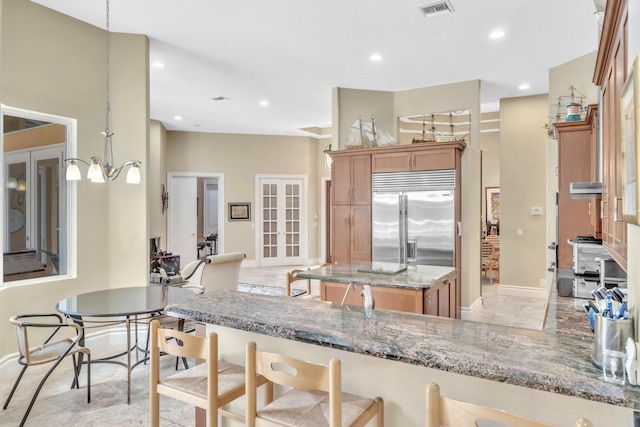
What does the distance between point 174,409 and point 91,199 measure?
7.74ft

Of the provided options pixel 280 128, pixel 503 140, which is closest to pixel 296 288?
pixel 280 128

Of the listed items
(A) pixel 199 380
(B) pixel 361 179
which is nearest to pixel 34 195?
(A) pixel 199 380

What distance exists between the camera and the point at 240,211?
31.9 ft

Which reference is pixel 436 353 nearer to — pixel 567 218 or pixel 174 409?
pixel 174 409

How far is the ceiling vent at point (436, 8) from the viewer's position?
3.56 m

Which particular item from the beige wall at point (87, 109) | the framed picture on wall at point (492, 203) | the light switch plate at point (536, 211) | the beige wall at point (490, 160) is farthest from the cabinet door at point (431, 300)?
the framed picture on wall at point (492, 203)

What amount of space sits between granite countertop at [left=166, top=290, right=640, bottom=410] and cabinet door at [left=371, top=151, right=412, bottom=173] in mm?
3625

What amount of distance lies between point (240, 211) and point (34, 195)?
19.5ft

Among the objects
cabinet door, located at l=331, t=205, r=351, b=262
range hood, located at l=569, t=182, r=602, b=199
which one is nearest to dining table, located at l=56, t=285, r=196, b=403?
range hood, located at l=569, t=182, r=602, b=199

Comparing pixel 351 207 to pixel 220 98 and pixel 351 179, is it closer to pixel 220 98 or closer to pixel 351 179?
pixel 351 179

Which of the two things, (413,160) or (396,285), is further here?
(413,160)

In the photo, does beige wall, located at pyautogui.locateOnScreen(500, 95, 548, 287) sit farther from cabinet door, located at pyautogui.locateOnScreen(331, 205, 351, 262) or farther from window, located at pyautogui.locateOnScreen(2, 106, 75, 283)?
window, located at pyautogui.locateOnScreen(2, 106, 75, 283)

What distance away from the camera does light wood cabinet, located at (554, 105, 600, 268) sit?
11.4ft

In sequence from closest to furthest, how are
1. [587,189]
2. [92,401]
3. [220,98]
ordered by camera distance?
[587,189], [92,401], [220,98]
